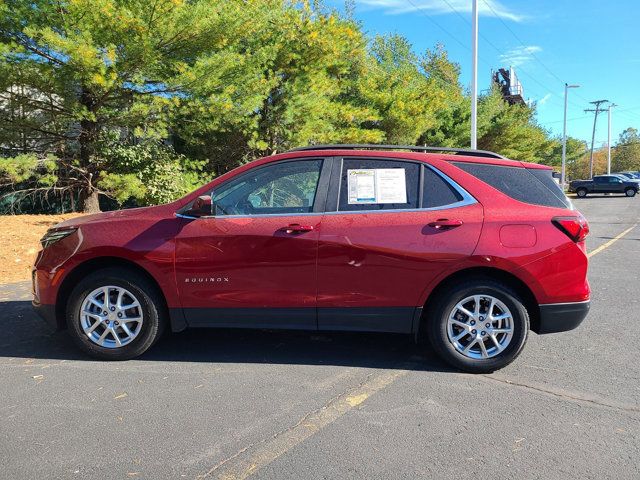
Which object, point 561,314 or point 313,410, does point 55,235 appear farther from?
point 561,314

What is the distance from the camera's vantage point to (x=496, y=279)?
4.09 m

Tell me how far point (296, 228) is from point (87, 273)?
1865mm

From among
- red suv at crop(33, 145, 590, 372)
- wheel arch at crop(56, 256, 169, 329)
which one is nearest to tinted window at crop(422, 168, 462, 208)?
red suv at crop(33, 145, 590, 372)

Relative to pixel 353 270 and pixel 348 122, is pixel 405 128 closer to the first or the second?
pixel 348 122

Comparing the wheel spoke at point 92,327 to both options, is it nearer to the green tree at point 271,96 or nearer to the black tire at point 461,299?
the black tire at point 461,299

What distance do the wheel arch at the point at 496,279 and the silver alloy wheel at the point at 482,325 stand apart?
0.55ft

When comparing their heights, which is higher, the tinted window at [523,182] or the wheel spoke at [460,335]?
the tinted window at [523,182]

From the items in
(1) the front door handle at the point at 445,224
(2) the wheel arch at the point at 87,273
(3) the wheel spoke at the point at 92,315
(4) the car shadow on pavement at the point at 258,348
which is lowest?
(4) the car shadow on pavement at the point at 258,348

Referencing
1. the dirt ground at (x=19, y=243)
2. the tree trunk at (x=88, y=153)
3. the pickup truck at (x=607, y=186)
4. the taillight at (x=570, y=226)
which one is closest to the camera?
the taillight at (x=570, y=226)

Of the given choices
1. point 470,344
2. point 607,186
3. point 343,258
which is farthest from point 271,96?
point 607,186

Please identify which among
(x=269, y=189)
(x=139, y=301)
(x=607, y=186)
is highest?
(x=269, y=189)

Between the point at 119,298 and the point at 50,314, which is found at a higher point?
the point at 119,298

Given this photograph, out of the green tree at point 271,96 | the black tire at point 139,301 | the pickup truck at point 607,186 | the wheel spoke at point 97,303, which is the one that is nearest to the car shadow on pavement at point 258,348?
the black tire at point 139,301

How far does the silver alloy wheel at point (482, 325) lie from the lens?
4066 mm
